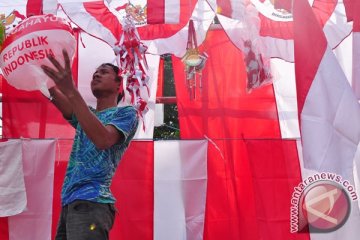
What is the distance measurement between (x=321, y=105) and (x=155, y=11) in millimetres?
1060

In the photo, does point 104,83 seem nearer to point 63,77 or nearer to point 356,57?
point 63,77

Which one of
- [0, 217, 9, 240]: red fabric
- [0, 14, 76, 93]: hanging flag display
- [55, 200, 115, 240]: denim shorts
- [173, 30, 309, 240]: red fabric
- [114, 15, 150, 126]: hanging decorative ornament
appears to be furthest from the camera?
[0, 217, 9, 240]: red fabric

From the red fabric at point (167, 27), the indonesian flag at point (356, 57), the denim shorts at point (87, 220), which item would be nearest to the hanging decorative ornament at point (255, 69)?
the red fabric at point (167, 27)

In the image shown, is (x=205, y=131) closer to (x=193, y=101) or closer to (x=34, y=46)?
(x=193, y=101)

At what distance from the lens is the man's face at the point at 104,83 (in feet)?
6.07

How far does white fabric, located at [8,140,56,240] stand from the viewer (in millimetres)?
2889

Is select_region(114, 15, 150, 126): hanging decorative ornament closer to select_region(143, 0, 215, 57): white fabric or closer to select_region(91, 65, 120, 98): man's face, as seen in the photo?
select_region(143, 0, 215, 57): white fabric

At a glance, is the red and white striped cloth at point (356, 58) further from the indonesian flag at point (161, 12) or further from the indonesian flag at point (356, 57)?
the indonesian flag at point (161, 12)

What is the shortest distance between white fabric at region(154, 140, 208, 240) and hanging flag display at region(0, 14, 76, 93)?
1.21m

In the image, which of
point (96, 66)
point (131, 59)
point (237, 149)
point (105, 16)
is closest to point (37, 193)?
point (96, 66)

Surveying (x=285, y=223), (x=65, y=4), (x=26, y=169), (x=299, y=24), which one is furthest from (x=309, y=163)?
(x=26, y=169)

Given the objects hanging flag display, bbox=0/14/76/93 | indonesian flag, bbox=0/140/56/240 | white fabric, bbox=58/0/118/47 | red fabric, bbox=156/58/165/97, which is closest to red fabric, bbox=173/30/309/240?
red fabric, bbox=156/58/165/97

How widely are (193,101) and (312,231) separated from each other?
1.06 meters

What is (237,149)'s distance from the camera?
2.89 meters
